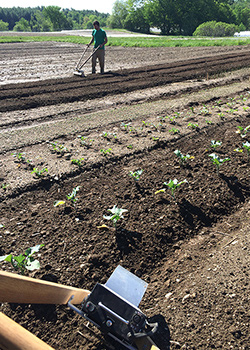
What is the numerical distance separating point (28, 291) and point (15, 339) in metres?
0.62

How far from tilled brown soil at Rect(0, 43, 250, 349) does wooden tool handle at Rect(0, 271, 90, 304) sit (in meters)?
0.84

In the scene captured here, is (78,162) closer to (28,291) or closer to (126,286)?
(126,286)

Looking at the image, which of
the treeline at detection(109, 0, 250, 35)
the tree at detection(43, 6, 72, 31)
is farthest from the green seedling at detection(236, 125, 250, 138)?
the tree at detection(43, 6, 72, 31)

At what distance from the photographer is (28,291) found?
4.50 feet

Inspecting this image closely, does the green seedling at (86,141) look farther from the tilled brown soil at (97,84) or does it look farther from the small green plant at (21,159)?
the tilled brown soil at (97,84)

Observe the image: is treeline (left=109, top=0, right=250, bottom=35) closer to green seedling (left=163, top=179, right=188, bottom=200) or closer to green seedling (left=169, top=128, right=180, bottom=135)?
green seedling (left=169, top=128, right=180, bottom=135)

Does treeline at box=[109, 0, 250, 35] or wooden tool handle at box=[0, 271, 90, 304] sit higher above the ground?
treeline at box=[109, 0, 250, 35]

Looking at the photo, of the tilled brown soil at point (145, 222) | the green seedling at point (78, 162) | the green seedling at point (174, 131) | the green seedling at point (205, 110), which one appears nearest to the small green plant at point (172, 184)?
the tilled brown soil at point (145, 222)

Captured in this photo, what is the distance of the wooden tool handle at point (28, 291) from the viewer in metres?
1.25

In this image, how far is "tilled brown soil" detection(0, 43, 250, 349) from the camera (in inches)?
Answer: 95.7

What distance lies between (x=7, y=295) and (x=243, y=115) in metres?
7.54

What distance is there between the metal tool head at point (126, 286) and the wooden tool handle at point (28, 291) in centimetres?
26

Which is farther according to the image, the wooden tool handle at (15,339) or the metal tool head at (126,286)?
the metal tool head at (126,286)

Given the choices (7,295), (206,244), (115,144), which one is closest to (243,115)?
(115,144)
